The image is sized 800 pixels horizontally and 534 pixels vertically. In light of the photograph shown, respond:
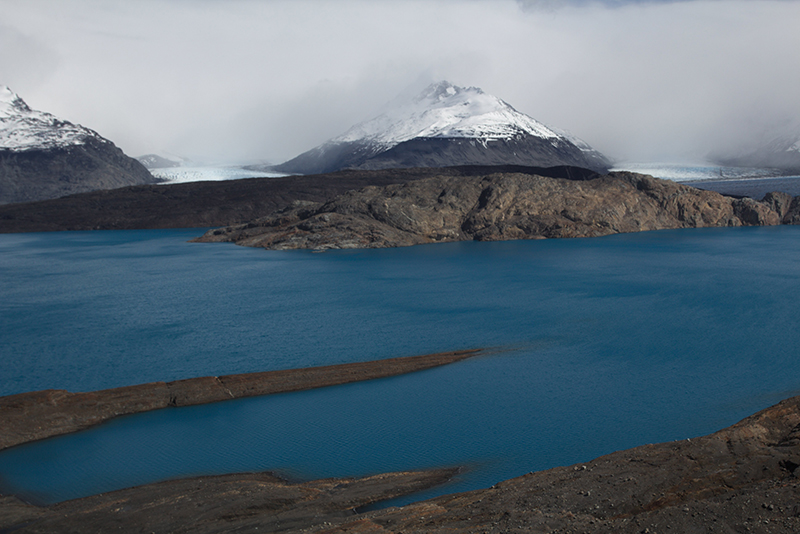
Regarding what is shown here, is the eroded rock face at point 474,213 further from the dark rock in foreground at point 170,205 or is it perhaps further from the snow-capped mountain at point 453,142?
the snow-capped mountain at point 453,142

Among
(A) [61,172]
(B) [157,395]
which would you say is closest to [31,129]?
(A) [61,172]

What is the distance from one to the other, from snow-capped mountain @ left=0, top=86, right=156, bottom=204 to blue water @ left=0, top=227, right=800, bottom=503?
74224 mm

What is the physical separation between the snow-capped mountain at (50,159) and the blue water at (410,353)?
74224 mm

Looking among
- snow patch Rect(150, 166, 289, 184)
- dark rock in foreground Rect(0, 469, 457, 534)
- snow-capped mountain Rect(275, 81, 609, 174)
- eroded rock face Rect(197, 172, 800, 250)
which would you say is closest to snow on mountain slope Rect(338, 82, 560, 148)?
snow-capped mountain Rect(275, 81, 609, 174)

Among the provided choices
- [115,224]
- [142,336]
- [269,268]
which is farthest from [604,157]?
[142,336]

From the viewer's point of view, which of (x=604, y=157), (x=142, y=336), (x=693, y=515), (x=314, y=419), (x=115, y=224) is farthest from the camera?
(x=604, y=157)

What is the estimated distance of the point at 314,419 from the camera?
35.9ft

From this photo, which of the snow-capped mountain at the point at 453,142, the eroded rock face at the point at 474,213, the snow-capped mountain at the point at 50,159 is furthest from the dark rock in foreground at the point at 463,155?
the eroded rock face at the point at 474,213

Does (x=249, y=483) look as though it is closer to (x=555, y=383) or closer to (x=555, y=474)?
(x=555, y=474)

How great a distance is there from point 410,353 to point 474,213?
92.4 feet

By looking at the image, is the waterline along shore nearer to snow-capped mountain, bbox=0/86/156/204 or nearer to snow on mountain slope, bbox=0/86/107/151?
snow-capped mountain, bbox=0/86/156/204

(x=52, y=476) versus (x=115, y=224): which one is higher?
(x=115, y=224)

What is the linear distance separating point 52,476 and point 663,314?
16313 millimetres

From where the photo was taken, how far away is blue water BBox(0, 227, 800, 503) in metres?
9.47
